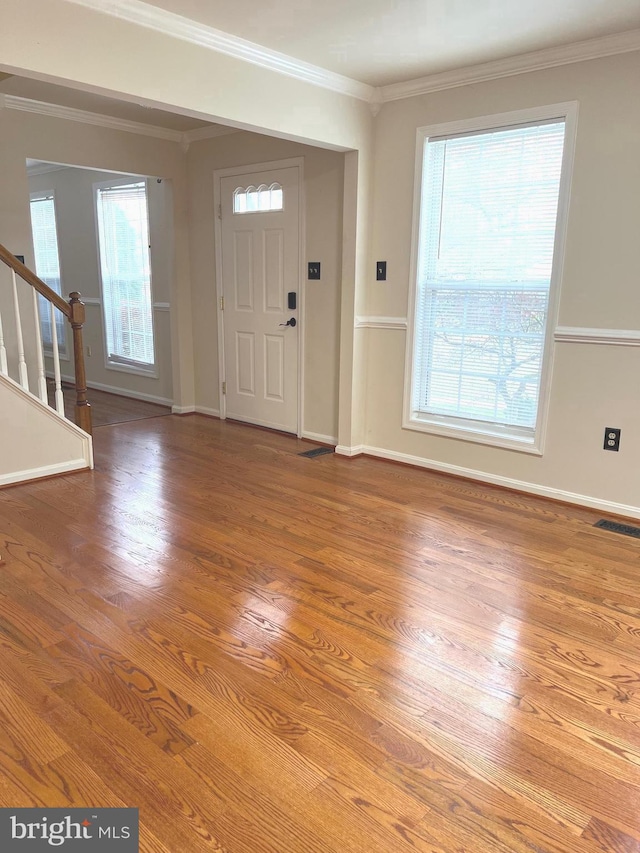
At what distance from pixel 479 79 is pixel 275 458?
105 inches

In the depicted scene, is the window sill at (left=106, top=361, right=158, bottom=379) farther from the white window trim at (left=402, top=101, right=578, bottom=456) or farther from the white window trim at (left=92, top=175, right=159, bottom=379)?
the white window trim at (left=402, top=101, right=578, bottom=456)

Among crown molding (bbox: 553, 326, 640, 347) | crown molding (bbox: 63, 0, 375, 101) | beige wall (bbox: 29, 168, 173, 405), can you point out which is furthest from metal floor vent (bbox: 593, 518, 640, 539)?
beige wall (bbox: 29, 168, 173, 405)

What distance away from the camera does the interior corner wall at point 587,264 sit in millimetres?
3109

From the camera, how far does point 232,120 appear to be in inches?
127

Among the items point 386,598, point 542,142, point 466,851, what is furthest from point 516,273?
point 466,851

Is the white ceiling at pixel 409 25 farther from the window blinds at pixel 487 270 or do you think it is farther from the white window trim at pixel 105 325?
the white window trim at pixel 105 325

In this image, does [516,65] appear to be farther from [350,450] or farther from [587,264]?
[350,450]

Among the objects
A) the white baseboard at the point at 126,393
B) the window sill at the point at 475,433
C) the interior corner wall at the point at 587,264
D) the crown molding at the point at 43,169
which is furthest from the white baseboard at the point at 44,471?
the crown molding at the point at 43,169

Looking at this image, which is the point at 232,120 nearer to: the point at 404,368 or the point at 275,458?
the point at 404,368

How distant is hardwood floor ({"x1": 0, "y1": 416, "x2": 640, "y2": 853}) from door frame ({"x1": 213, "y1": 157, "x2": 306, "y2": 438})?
1.54 metres

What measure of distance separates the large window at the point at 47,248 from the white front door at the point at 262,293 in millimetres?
2711

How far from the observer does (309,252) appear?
15.0 feet

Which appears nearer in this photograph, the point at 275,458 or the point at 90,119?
the point at 275,458

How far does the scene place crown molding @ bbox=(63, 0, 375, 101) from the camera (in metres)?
2.69
